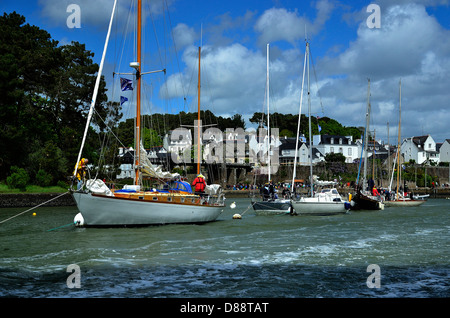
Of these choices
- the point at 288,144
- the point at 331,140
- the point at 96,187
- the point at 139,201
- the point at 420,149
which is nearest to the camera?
the point at 96,187

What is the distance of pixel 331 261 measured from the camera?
15.0 m

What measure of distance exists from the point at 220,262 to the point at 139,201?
930cm

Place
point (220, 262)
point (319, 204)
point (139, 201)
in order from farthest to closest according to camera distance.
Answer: point (319, 204)
point (139, 201)
point (220, 262)

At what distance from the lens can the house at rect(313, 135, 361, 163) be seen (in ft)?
389

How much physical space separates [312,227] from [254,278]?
14754 mm

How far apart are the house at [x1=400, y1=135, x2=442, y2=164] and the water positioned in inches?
4217

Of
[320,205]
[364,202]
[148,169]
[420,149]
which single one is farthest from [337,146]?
[148,169]

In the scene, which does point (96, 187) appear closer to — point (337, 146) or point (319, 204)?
point (319, 204)

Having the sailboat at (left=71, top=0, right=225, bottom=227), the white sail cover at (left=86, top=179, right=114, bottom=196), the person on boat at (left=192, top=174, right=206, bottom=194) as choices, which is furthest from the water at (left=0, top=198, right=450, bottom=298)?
the person on boat at (left=192, top=174, right=206, bottom=194)

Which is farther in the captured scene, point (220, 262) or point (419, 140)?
point (419, 140)

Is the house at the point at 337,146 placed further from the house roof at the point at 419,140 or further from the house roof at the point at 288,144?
the house roof at the point at 419,140

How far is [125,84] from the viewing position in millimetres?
24797
